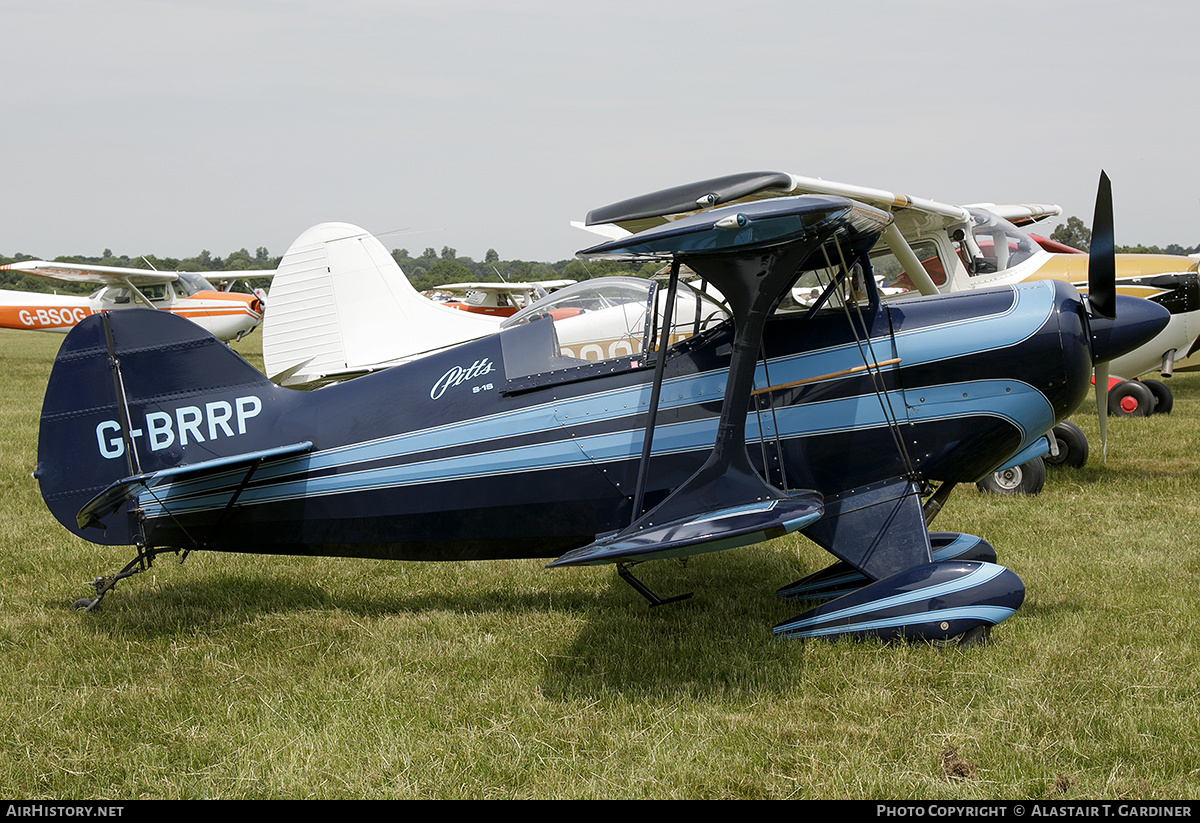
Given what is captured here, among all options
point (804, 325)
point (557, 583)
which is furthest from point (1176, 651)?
point (557, 583)

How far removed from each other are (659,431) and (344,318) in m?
6.47

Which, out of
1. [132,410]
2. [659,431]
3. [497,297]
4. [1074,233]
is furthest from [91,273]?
[1074,233]

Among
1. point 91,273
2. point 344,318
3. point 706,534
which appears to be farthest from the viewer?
point 91,273

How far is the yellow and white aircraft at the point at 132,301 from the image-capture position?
2641cm

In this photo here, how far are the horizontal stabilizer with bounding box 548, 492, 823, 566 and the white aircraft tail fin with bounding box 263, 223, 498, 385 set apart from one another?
21.0 ft

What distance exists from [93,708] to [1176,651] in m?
5.13

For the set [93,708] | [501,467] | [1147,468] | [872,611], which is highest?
[501,467]

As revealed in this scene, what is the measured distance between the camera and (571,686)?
14.0 ft

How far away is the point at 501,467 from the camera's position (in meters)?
4.99

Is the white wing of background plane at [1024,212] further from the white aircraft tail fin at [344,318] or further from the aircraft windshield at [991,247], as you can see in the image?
the white aircraft tail fin at [344,318]

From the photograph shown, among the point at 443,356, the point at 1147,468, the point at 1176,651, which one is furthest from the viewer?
the point at 1147,468

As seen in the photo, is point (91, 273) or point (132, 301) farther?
point (132, 301)

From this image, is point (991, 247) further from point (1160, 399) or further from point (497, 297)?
point (497, 297)

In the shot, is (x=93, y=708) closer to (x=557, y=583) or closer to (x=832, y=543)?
(x=557, y=583)
